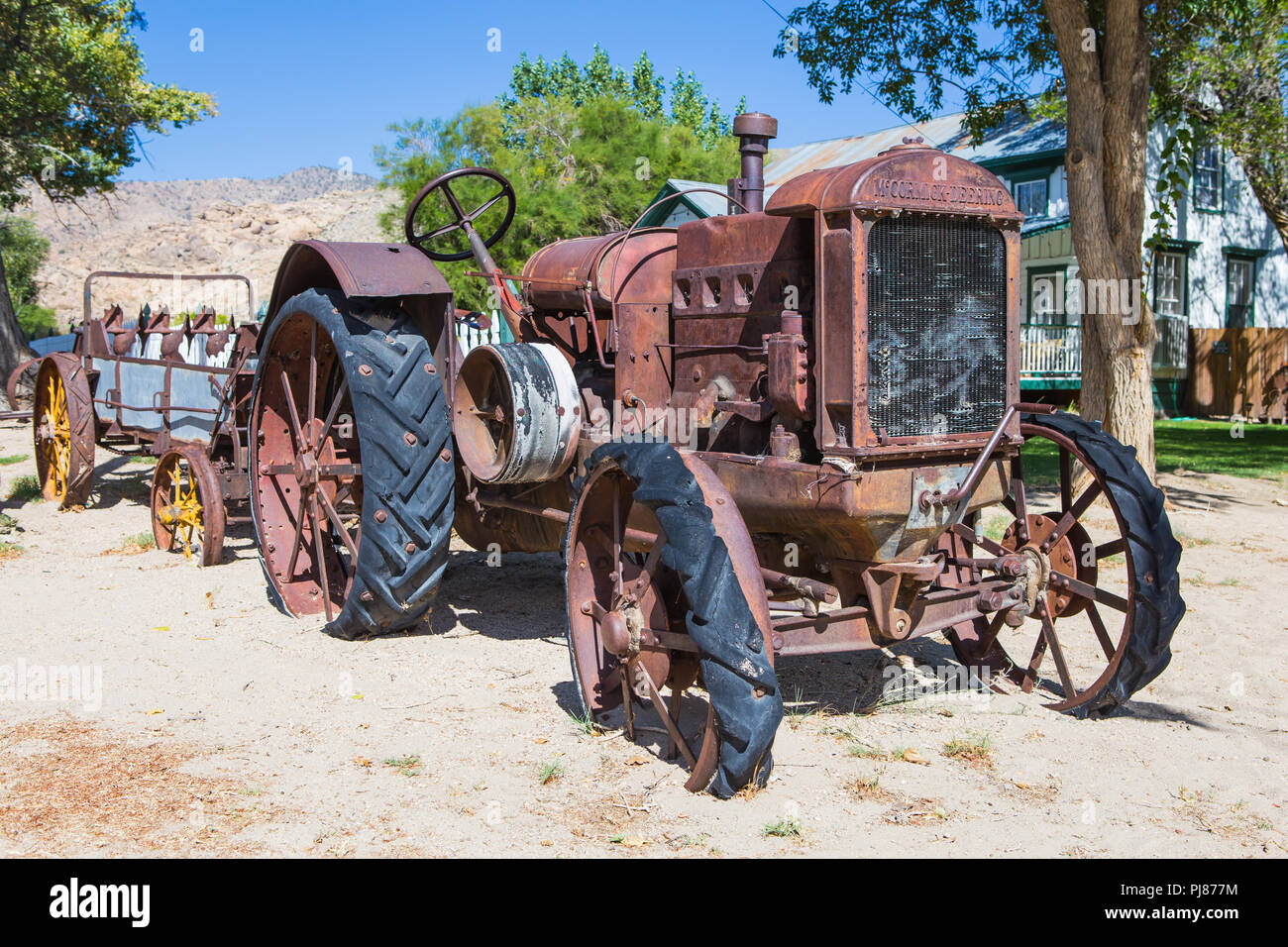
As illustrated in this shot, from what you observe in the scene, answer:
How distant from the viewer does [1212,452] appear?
46.4 feet

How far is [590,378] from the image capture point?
5.43 meters

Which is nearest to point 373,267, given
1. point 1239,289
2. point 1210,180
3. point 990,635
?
point 990,635

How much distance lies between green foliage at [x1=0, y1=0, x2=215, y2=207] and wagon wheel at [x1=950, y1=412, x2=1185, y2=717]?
16125mm

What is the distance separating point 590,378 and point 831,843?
2759mm

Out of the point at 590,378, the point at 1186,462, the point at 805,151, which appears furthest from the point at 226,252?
the point at 590,378

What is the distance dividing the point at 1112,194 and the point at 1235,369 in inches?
606

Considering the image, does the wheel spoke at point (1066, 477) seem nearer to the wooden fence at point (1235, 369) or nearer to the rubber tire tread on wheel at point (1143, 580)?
the rubber tire tread on wheel at point (1143, 580)

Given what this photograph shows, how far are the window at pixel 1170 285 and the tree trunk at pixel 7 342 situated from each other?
67.8ft

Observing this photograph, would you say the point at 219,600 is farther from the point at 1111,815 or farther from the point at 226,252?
the point at 226,252

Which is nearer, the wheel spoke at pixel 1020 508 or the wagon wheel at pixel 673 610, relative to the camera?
the wagon wheel at pixel 673 610

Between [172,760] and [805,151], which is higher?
[805,151]

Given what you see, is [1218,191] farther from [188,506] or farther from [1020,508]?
[188,506]

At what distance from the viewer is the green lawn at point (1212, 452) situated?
12.1 m

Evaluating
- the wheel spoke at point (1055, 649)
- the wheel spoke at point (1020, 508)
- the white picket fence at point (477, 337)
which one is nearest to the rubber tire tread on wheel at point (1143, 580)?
the wheel spoke at point (1055, 649)
